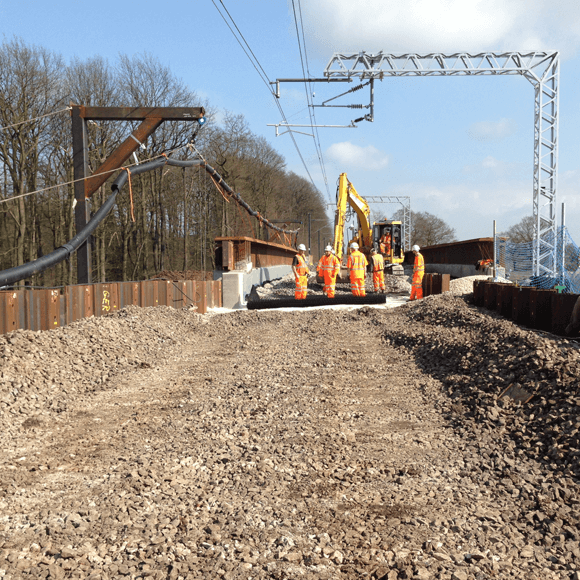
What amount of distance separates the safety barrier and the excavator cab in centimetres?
1423

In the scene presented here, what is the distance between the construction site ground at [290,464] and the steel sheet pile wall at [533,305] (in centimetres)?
85

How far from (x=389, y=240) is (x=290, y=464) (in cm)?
2626

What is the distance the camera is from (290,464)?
4.55m

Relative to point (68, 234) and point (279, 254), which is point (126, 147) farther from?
point (279, 254)

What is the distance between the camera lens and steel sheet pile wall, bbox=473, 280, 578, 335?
31.7 feet

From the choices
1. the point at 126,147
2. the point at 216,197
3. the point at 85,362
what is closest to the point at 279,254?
the point at 216,197

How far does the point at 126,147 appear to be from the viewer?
42.9 feet

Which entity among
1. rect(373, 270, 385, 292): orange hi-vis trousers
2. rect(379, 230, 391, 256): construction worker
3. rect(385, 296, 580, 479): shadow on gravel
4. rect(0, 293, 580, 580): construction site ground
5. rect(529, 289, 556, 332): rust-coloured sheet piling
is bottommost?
rect(0, 293, 580, 580): construction site ground

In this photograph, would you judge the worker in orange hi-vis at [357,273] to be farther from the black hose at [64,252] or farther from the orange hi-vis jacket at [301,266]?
the black hose at [64,252]

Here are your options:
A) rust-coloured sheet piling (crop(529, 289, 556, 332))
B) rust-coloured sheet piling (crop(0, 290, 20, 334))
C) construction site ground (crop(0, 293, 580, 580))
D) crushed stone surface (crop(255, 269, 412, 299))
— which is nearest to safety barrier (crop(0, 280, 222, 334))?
rust-coloured sheet piling (crop(0, 290, 20, 334))

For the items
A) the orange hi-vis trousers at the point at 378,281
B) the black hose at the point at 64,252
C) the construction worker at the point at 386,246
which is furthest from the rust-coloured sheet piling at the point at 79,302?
the construction worker at the point at 386,246

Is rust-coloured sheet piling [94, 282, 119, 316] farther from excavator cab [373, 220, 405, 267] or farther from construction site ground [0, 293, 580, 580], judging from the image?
excavator cab [373, 220, 405, 267]

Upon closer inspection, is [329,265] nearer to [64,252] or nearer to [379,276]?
[379,276]

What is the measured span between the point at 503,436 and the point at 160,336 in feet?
25.8
